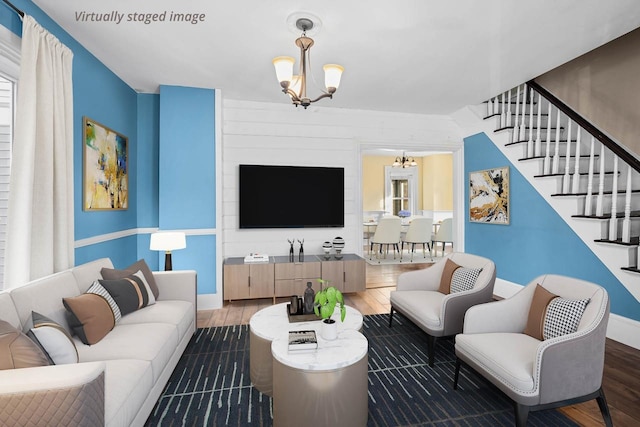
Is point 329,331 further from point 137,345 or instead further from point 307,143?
point 307,143

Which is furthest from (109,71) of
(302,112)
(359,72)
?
(359,72)

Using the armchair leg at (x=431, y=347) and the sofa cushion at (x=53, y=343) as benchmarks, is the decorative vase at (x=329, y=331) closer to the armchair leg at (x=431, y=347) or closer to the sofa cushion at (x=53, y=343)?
the armchair leg at (x=431, y=347)

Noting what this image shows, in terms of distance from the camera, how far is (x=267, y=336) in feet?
6.79

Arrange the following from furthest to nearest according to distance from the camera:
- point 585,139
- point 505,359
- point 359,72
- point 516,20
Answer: point 585,139 < point 359,72 < point 516,20 < point 505,359

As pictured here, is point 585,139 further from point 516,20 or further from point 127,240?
point 127,240

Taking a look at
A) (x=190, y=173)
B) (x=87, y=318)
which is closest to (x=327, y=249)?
(x=190, y=173)

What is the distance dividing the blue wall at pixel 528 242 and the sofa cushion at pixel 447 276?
1.43 m

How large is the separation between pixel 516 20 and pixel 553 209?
215 cm

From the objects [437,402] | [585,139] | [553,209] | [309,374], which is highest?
[585,139]

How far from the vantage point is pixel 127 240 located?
378 centimetres

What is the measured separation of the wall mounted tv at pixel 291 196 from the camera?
14.0 ft

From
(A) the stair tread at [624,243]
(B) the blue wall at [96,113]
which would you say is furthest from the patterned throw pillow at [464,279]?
(B) the blue wall at [96,113]

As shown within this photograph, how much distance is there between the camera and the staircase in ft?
9.40

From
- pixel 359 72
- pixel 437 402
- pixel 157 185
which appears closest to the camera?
pixel 437 402
